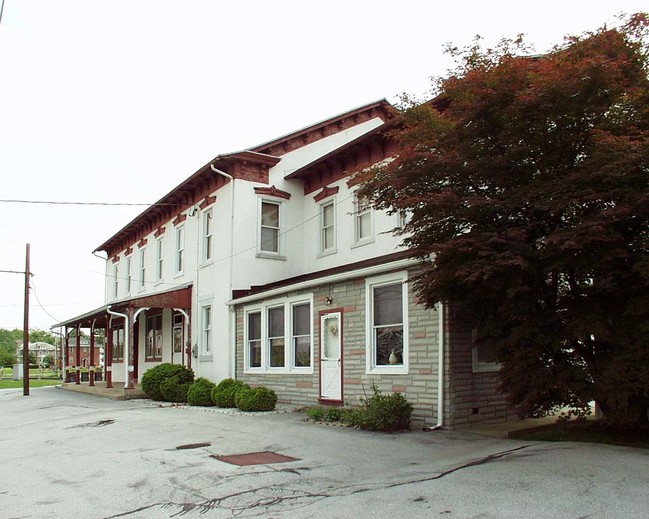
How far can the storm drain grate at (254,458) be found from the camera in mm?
9242

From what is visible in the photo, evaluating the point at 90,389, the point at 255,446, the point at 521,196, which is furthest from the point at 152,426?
the point at 90,389

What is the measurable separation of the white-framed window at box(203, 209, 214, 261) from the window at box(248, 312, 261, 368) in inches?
147

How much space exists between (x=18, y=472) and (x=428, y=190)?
7462 mm

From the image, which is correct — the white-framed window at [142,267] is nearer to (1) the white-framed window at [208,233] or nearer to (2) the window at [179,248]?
(2) the window at [179,248]

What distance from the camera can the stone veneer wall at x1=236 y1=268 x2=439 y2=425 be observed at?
1221 cm

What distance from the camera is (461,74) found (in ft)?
33.5

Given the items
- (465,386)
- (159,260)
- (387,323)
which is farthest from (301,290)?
(159,260)

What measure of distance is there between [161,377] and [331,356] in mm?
7479

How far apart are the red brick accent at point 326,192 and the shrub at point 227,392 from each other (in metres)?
6.36

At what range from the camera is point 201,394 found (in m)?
18.5

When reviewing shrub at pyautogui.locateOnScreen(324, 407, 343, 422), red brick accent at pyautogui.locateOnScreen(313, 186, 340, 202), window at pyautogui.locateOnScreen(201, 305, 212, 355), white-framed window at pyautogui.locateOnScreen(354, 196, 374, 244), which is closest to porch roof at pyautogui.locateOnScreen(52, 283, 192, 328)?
window at pyautogui.locateOnScreen(201, 305, 212, 355)

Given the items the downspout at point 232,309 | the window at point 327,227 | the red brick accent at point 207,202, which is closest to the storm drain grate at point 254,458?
the downspout at point 232,309

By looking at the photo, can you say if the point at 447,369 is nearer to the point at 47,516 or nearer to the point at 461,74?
the point at 461,74

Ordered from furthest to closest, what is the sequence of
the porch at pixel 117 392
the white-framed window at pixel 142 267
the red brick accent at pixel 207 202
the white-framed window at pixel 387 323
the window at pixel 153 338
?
the white-framed window at pixel 142 267 → the window at pixel 153 338 → the red brick accent at pixel 207 202 → the porch at pixel 117 392 → the white-framed window at pixel 387 323
